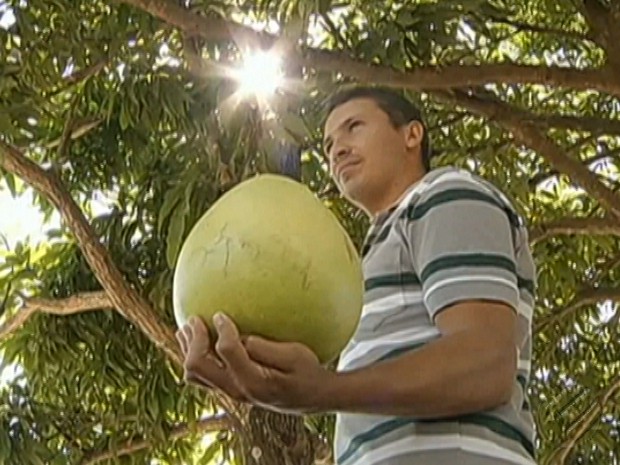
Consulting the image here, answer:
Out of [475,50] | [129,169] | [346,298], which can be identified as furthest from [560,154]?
[346,298]

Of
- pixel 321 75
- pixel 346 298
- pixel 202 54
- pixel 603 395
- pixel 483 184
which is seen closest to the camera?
pixel 346 298

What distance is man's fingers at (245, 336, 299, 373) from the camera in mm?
1154

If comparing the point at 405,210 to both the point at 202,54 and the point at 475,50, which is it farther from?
the point at 475,50

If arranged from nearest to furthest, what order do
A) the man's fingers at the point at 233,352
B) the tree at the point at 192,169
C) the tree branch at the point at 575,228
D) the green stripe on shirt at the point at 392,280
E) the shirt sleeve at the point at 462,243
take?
the man's fingers at the point at 233,352 → the shirt sleeve at the point at 462,243 → the green stripe on shirt at the point at 392,280 → the tree at the point at 192,169 → the tree branch at the point at 575,228

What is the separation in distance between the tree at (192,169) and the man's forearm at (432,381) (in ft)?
3.76

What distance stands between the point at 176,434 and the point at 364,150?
2630 millimetres

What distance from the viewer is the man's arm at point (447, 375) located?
1226mm

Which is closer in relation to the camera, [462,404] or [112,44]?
[462,404]

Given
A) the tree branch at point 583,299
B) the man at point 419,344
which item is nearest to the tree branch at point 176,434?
the tree branch at point 583,299

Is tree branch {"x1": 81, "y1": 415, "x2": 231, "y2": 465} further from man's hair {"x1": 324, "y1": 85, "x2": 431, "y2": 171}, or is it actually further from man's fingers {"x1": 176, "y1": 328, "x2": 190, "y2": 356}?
man's fingers {"x1": 176, "y1": 328, "x2": 190, "y2": 356}

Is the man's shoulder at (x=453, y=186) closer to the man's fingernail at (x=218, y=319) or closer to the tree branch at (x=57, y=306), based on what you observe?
the man's fingernail at (x=218, y=319)

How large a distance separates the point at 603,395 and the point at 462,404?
3.34m

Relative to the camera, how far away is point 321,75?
3176 millimetres

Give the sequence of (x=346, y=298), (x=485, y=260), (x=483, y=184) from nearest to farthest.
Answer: (x=346, y=298)
(x=485, y=260)
(x=483, y=184)
